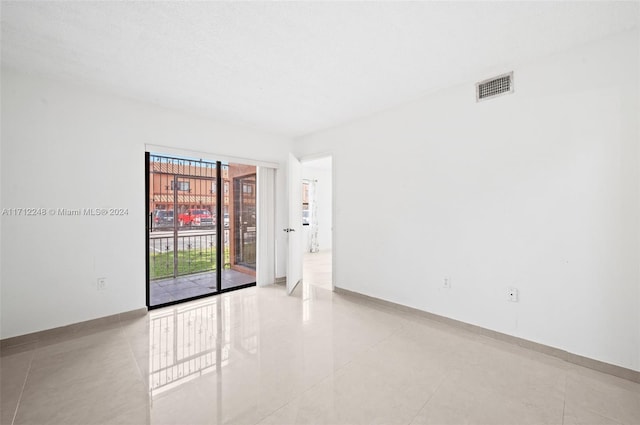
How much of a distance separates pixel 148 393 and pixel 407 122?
3.63 meters

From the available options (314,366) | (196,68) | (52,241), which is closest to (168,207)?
(52,241)

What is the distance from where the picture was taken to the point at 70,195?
2891 millimetres

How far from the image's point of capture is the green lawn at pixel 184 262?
503 cm

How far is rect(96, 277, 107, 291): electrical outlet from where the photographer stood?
10.0 feet

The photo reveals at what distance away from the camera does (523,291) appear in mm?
2523

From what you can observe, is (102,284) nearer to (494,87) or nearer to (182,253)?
(182,253)

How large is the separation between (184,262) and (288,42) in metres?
4.50

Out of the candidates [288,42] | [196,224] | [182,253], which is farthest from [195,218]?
[288,42]

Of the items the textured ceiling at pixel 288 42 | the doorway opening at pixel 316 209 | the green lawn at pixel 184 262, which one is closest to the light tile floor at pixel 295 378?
the green lawn at pixel 184 262

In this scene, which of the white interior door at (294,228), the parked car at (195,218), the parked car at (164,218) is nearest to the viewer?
the white interior door at (294,228)

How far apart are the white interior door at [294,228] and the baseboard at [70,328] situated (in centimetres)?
196

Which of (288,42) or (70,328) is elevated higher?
(288,42)

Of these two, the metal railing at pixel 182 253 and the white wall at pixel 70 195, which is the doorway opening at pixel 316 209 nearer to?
the metal railing at pixel 182 253

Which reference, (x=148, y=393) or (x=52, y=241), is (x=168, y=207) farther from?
(x=148, y=393)
